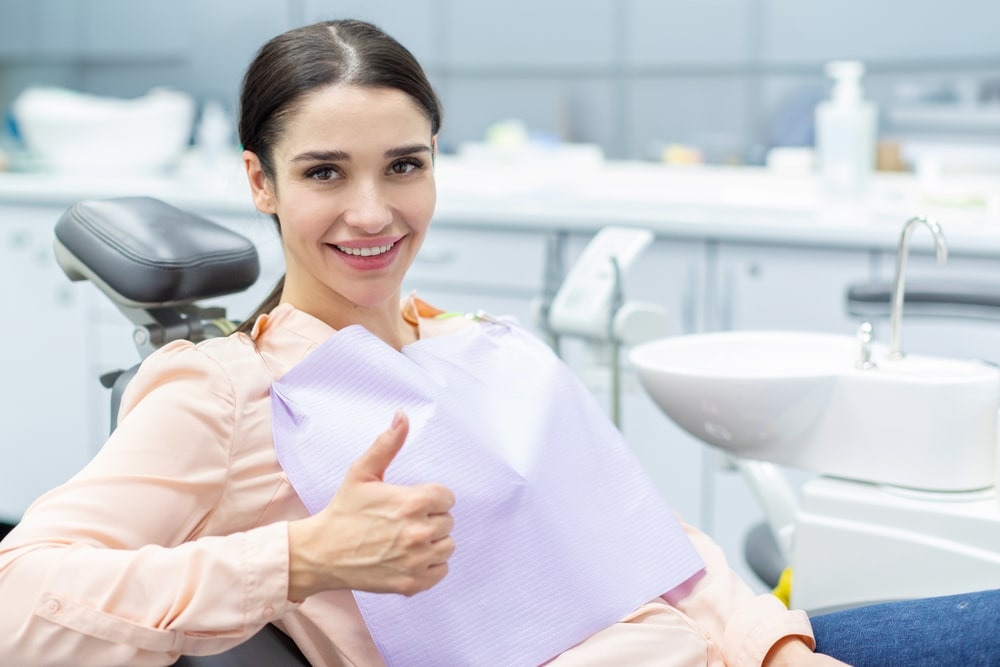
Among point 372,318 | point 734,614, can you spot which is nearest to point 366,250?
point 372,318

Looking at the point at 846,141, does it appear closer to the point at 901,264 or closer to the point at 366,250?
the point at 901,264

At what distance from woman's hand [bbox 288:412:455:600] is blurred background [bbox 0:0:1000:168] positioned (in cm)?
212

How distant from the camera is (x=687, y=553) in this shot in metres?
1.32

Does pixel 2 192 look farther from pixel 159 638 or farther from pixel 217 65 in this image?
pixel 159 638

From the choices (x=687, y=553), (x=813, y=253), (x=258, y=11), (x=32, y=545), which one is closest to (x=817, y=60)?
(x=813, y=253)

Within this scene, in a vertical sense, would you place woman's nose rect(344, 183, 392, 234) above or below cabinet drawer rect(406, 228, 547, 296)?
above

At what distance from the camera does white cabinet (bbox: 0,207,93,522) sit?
10.0 ft

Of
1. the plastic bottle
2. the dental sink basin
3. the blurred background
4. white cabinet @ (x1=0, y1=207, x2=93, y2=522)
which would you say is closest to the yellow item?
the dental sink basin

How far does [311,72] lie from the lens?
119 centimetres

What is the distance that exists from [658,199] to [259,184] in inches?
56.7

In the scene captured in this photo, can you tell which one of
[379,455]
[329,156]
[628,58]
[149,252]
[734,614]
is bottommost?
[734,614]

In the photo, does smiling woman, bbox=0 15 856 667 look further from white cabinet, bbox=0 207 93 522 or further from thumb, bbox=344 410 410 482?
white cabinet, bbox=0 207 93 522

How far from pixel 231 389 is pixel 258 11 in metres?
2.44

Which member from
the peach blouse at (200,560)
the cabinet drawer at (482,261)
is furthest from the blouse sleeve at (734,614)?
the cabinet drawer at (482,261)
